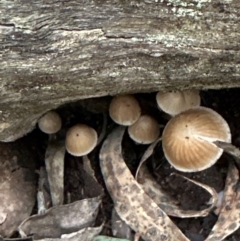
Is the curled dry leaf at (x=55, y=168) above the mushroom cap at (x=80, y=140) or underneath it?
underneath

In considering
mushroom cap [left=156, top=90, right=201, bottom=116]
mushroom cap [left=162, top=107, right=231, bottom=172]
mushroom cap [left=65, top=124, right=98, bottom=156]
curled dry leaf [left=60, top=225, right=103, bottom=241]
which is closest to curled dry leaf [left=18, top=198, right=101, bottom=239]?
curled dry leaf [left=60, top=225, right=103, bottom=241]

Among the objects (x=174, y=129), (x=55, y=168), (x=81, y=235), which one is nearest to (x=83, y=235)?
(x=81, y=235)

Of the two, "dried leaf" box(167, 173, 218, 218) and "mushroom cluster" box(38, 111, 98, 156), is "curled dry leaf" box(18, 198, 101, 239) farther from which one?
"dried leaf" box(167, 173, 218, 218)

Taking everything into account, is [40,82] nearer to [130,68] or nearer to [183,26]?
[130,68]

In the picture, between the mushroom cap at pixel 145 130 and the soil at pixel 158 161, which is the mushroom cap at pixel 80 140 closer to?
the soil at pixel 158 161

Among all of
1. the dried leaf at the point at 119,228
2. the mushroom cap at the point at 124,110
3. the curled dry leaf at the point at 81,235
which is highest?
the mushroom cap at the point at 124,110

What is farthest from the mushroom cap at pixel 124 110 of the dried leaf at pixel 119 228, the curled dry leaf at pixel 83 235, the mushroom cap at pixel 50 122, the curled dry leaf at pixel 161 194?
the curled dry leaf at pixel 83 235
